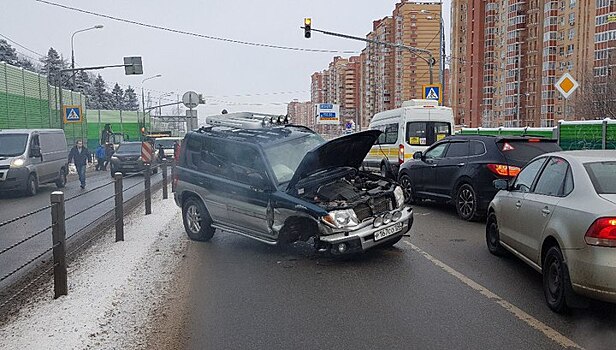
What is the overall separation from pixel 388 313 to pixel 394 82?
303 ft

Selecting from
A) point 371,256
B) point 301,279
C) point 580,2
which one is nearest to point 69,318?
point 301,279

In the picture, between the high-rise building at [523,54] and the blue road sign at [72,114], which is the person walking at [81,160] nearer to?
the blue road sign at [72,114]

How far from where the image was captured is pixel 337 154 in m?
8.36

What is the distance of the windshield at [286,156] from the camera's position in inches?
327

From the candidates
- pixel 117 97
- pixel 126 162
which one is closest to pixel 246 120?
pixel 126 162

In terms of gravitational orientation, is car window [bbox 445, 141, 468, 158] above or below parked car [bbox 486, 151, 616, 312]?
above

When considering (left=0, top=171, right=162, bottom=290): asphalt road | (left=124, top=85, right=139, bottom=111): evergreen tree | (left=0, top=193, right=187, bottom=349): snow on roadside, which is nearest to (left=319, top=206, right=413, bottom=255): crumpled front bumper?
(left=0, top=193, right=187, bottom=349): snow on roadside

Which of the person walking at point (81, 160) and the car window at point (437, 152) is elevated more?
the car window at point (437, 152)

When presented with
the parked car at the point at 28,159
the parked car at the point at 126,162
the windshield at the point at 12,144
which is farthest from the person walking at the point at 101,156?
the windshield at the point at 12,144

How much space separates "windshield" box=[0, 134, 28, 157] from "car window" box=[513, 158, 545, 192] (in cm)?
1623

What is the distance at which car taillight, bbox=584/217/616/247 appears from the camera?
478 cm

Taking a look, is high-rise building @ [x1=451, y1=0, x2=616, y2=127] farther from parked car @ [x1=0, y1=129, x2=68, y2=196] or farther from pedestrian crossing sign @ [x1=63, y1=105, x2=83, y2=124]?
parked car @ [x1=0, y1=129, x2=68, y2=196]

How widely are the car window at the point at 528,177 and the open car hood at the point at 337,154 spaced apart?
2.23 meters

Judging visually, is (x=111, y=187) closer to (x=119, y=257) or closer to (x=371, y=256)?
(x=119, y=257)
